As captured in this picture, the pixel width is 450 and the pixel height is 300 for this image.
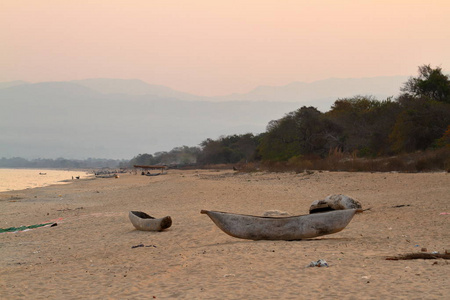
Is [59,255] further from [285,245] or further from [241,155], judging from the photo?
[241,155]

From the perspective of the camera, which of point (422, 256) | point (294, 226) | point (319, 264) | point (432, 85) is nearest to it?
point (319, 264)

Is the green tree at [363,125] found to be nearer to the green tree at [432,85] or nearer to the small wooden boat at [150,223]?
the green tree at [432,85]

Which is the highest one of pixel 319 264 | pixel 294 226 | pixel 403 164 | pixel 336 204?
pixel 403 164

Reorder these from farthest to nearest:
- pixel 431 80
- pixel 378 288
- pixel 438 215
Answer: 1. pixel 431 80
2. pixel 438 215
3. pixel 378 288

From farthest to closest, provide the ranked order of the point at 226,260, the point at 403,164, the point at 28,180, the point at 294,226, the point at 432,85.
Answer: the point at 28,180, the point at 432,85, the point at 403,164, the point at 294,226, the point at 226,260

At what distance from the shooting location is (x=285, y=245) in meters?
10.8

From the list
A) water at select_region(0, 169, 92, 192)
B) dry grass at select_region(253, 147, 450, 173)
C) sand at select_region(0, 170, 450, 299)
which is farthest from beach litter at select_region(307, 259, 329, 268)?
water at select_region(0, 169, 92, 192)

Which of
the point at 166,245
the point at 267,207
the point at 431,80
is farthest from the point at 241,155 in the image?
the point at 166,245

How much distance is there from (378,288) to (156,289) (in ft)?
11.2

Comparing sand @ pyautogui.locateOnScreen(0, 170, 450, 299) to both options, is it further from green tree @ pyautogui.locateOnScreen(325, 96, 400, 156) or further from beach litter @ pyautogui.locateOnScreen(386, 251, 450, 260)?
green tree @ pyautogui.locateOnScreen(325, 96, 400, 156)

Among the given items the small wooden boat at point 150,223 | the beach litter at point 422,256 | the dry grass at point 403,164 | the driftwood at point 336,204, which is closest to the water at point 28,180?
the dry grass at point 403,164

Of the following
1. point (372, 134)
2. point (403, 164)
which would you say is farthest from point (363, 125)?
point (403, 164)

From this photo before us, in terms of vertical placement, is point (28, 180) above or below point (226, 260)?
below

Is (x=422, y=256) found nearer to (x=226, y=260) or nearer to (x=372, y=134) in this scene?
(x=226, y=260)
